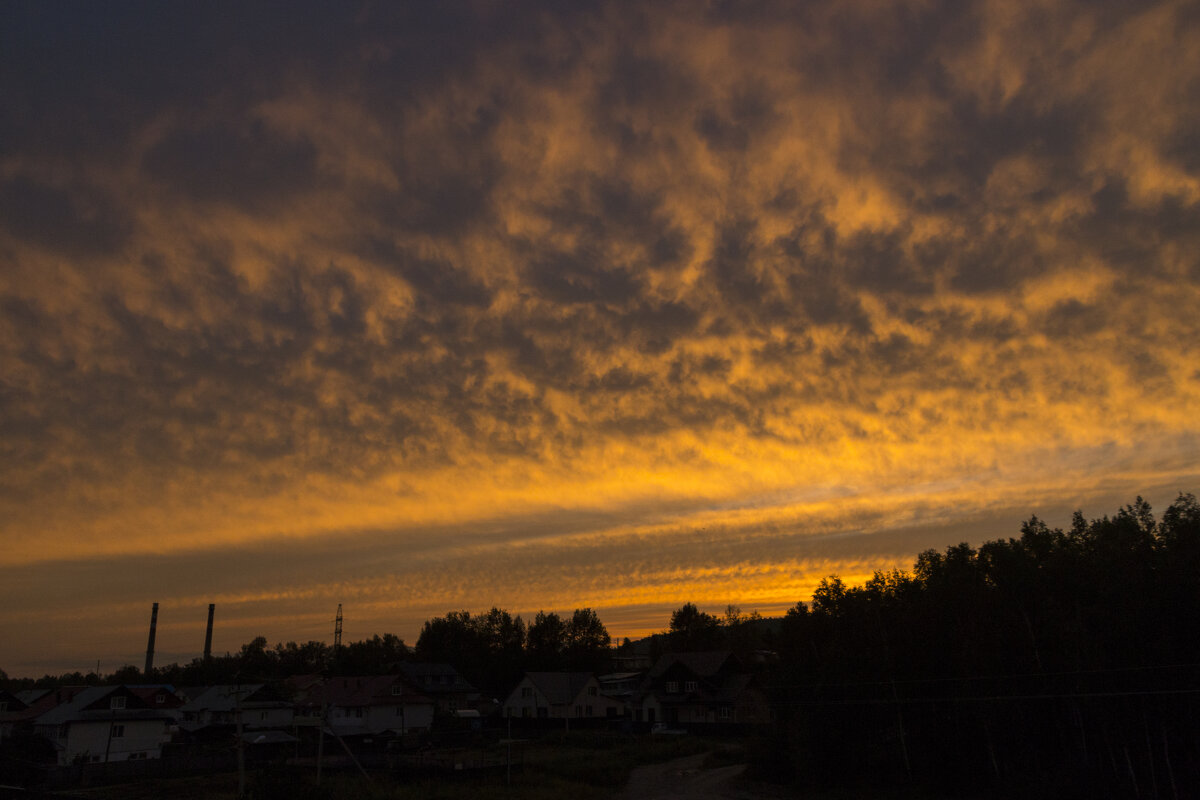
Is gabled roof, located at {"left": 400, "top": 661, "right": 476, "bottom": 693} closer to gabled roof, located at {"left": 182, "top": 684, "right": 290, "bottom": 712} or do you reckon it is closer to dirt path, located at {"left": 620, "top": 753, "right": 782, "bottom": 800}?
gabled roof, located at {"left": 182, "top": 684, "right": 290, "bottom": 712}

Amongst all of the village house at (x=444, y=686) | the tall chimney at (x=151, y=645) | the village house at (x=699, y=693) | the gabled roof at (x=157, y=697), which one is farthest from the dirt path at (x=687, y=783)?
the tall chimney at (x=151, y=645)

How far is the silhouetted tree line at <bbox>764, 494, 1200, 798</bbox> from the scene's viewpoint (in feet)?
107

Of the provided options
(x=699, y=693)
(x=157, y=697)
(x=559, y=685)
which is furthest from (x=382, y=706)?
(x=699, y=693)

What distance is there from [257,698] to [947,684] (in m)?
66.2

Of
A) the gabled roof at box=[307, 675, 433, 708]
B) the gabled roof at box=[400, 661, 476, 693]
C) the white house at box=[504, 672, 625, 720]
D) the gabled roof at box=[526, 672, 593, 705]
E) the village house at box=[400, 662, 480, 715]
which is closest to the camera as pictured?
the gabled roof at box=[307, 675, 433, 708]

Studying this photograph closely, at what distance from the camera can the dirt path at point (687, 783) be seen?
138ft

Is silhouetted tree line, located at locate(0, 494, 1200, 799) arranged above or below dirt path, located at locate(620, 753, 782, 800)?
above

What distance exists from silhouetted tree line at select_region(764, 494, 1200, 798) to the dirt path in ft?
12.3

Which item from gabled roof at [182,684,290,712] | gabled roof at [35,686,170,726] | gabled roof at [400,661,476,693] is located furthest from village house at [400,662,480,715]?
gabled roof at [35,686,170,726]

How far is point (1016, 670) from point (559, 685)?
65.4 meters

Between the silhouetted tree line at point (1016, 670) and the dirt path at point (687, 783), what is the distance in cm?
374

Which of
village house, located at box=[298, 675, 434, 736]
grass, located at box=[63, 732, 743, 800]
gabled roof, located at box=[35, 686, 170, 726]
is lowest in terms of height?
grass, located at box=[63, 732, 743, 800]

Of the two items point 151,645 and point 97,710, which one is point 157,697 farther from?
point 151,645

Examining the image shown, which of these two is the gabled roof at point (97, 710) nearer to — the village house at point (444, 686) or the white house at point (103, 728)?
the white house at point (103, 728)
